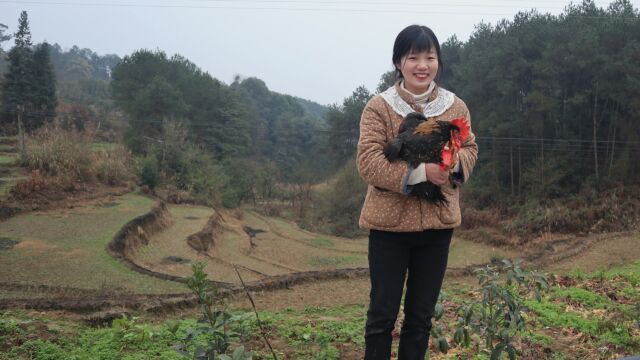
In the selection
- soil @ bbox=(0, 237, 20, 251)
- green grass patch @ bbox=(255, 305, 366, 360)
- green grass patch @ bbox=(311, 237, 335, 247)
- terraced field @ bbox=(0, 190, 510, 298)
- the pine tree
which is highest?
the pine tree

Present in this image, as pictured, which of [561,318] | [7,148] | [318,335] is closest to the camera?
[318,335]

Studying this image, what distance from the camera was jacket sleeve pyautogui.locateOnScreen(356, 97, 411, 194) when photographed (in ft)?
5.94

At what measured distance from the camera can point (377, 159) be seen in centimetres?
185

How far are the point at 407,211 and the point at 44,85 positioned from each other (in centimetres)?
3233

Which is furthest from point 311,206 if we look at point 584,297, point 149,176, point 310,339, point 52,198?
point 310,339

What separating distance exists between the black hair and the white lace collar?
14 cm

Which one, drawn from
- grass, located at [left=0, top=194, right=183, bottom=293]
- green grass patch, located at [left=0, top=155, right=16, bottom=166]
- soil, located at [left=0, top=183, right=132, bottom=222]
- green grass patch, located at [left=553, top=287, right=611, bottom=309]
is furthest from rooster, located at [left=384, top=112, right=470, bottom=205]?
green grass patch, located at [left=0, top=155, right=16, bottom=166]

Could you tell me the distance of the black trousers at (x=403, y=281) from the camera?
194cm

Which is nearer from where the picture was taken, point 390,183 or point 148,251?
point 390,183

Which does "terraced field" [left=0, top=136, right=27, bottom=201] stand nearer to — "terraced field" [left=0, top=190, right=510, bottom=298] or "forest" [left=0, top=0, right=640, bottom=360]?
"forest" [left=0, top=0, right=640, bottom=360]

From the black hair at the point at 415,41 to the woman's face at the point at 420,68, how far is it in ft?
0.06

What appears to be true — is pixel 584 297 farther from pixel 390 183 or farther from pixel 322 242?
pixel 322 242

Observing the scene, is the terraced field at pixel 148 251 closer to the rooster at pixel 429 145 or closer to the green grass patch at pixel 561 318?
the green grass patch at pixel 561 318

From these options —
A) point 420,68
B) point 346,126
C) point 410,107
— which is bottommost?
point 410,107
